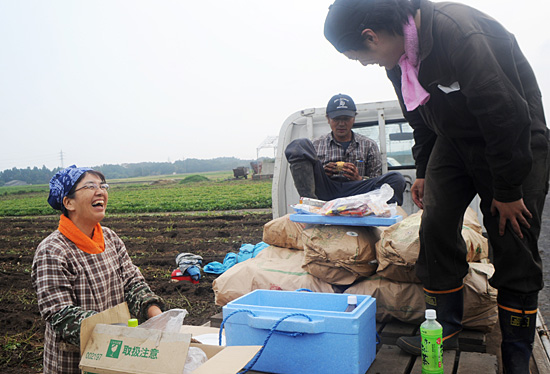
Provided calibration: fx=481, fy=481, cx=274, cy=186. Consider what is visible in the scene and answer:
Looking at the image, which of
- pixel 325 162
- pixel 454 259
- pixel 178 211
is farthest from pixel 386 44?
pixel 178 211

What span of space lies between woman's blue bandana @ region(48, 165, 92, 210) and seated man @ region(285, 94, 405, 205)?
201 centimetres

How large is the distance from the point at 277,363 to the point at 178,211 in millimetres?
17144

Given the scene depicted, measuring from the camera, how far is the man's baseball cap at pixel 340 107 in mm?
4496

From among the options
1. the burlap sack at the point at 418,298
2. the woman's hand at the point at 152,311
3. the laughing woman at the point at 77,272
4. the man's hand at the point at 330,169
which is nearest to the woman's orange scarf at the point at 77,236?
the laughing woman at the point at 77,272

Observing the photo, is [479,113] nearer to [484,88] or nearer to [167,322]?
[484,88]

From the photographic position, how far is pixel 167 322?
2227 millimetres

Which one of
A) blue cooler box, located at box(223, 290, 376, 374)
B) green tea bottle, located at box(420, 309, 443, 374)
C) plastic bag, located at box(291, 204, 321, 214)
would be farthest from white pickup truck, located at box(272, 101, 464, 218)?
green tea bottle, located at box(420, 309, 443, 374)

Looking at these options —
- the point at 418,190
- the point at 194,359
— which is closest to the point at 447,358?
the point at 418,190

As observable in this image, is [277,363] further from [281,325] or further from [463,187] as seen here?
[463,187]

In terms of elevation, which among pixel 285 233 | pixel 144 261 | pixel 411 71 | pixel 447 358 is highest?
pixel 411 71

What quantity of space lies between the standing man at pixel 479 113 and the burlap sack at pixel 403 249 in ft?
1.59

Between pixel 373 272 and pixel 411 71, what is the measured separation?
4.92 feet

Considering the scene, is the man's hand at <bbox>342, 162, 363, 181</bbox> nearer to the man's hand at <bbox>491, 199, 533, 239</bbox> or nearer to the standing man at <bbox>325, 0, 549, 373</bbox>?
the standing man at <bbox>325, 0, 549, 373</bbox>

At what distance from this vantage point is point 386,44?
6.86 ft
